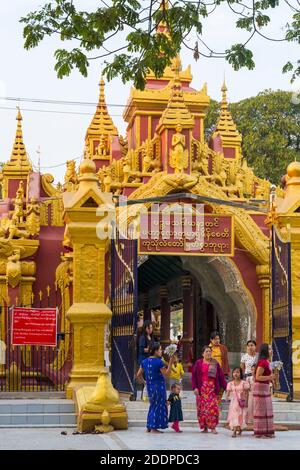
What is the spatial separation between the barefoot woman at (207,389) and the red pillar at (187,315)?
11.1 m

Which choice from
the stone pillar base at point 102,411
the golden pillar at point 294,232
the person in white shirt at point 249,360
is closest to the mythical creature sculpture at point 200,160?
the golden pillar at point 294,232

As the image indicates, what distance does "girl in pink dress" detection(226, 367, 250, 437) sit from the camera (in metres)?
11.1

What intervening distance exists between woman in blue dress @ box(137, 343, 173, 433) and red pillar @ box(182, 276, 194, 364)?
11.3m

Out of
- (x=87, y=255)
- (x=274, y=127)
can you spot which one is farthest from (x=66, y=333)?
(x=274, y=127)

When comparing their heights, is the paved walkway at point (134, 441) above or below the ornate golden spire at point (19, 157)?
below

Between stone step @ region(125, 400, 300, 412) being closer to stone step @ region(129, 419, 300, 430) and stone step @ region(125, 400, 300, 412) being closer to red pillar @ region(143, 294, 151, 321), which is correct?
stone step @ region(129, 419, 300, 430)

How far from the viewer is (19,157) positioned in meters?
19.8

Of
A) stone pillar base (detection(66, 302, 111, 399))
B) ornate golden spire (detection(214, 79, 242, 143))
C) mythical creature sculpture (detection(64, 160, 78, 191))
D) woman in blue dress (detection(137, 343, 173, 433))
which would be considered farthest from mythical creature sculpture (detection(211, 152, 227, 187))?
woman in blue dress (detection(137, 343, 173, 433))

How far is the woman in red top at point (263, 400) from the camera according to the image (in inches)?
428

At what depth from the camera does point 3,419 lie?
12.0m

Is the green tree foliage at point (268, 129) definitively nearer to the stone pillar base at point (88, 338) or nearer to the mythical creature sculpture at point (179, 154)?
the mythical creature sculpture at point (179, 154)

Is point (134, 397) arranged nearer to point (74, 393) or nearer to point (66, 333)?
point (74, 393)

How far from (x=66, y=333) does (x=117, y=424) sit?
373 cm

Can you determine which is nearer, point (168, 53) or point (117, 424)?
point (168, 53)
